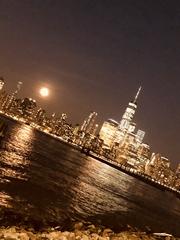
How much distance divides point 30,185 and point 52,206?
22.7 ft

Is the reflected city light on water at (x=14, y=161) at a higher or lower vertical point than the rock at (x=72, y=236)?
lower

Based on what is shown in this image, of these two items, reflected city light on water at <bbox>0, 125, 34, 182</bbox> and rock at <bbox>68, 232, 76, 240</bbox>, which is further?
reflected city light on water at <bbox>0, 125, 34, 182</bbox>

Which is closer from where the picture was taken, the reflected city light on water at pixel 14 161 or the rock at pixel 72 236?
the rock at pixel 72 236

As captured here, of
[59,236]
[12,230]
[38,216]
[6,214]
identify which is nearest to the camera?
[12,230]

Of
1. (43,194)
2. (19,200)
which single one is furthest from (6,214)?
(43,194)

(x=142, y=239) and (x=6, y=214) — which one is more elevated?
(x=142, y=239)

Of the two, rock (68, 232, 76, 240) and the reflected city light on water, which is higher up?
rock (68, 232, 76, 240)

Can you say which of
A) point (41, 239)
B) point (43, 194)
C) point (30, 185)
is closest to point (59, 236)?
point (41, 239)

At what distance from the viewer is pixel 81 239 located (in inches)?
659

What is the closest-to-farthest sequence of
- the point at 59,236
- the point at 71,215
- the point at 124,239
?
the point at 59,236 < the point at 124,239 < the point at 71,215

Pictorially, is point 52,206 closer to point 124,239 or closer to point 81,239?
point 124,239

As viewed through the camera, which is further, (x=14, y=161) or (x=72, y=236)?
(x=14, y=161)

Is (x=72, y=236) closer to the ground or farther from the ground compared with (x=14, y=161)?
farther from the ground

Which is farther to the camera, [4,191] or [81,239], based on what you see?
[4,191]
